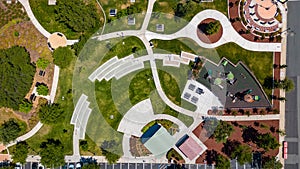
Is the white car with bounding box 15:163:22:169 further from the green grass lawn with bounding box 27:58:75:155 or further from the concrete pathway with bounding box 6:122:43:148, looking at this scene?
the concrete pathway with bounding box 6:122:43:148

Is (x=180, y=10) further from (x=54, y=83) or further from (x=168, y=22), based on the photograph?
(x=54, y=83)

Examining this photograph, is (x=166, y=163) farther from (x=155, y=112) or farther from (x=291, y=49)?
(x=291, y=49)

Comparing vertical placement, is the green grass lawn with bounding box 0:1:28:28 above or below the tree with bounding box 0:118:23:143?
above

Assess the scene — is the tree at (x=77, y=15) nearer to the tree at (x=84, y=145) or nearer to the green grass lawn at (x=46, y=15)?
the green grass lawn at (x=46, y=15)

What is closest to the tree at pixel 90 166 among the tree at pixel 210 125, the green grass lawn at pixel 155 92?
the green grass lawn at pixel 155 92

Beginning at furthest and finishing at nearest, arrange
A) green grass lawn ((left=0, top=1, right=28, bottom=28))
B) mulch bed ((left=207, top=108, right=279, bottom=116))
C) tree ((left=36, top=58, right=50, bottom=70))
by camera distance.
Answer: green grass lawn ((left=0, top=1, right=28, bottom=28)), tree ((left=36, top=58, right=50, bottom=70)), mulch bed ((left=207, top=108, right=279, bottom=116))

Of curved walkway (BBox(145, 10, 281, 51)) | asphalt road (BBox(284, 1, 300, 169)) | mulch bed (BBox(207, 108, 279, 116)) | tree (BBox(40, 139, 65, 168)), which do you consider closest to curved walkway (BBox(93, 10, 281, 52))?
curved walkway (BBox(145, 10, 281, 51))
